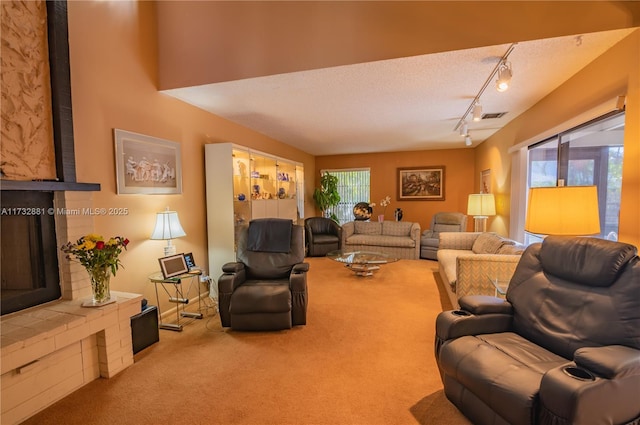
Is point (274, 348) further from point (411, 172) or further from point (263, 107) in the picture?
point (411, 172)

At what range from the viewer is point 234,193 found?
13.4ft

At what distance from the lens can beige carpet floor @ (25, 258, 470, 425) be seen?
180cm

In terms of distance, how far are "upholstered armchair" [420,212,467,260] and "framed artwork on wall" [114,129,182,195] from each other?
4540 mm

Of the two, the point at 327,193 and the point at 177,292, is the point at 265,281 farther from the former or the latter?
the point at 327,193

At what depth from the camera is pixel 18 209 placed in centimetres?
212

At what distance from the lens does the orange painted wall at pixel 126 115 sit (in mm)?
2488

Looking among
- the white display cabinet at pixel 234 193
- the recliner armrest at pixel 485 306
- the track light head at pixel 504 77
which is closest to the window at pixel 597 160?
the track light head at pixel 504 77

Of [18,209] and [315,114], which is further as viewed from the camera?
[315,114]

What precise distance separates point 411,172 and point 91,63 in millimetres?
6436

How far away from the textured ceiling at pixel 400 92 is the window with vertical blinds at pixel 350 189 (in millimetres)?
2698

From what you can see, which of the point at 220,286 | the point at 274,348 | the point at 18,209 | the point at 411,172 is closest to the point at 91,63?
the point at 18,209

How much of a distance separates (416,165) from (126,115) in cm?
619

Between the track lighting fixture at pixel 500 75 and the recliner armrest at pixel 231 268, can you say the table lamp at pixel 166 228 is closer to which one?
the recliner armrest at pixel 231 268

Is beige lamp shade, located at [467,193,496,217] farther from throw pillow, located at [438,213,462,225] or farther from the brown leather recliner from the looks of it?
the brown leather recliner
